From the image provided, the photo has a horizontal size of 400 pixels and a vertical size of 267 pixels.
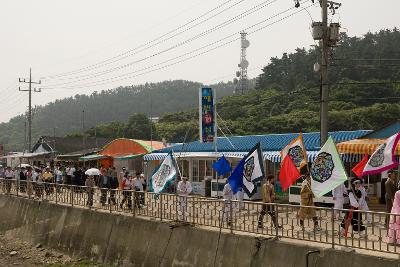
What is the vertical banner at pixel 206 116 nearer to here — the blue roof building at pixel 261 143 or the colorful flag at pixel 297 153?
the blue roof building at pixel 261 143

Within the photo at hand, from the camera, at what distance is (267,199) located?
14.8 meters

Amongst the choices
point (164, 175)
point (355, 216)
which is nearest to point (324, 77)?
point (164, 175)

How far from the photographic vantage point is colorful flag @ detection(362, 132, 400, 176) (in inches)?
465

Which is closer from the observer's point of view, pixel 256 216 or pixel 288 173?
pixel 256 216

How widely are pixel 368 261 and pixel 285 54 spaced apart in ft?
285

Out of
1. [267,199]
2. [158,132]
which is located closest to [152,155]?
[267,199]

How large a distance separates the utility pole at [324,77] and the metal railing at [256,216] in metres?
4.19

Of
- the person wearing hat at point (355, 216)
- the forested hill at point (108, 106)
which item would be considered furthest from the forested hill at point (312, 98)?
the forested hill at point (108, 106)

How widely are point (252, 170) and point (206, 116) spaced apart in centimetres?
991

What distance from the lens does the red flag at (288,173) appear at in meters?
14.0

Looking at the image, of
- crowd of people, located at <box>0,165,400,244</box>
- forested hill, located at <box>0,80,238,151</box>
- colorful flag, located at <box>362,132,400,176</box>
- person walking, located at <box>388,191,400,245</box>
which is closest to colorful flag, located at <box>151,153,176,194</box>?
crowd of people, located at <box>0,165,400,244</box>

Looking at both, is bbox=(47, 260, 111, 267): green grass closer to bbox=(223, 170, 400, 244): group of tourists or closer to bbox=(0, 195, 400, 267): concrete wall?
bbox=(0, 195, 400, 267): concrete wall

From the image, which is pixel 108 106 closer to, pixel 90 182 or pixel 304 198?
pixel 90 182

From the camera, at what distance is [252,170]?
14344mm
